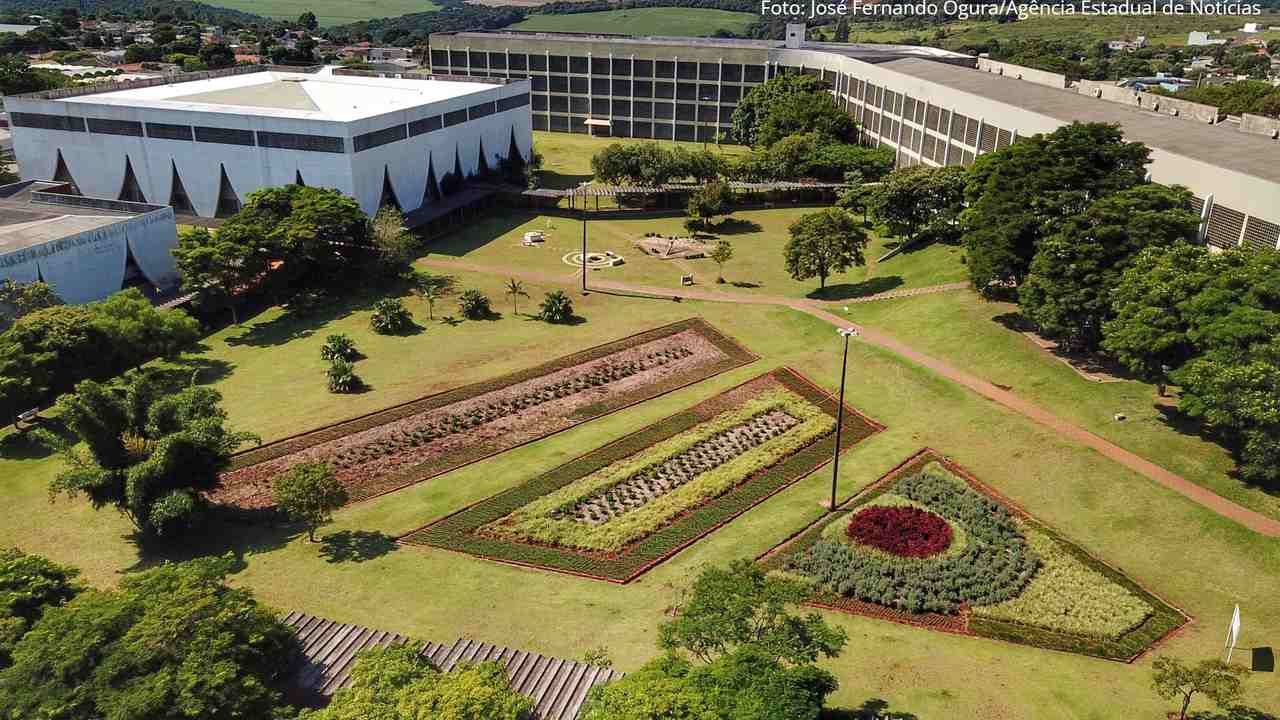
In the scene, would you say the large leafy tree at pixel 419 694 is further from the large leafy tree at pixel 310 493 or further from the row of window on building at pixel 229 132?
the row of window on building at pixel 229 132

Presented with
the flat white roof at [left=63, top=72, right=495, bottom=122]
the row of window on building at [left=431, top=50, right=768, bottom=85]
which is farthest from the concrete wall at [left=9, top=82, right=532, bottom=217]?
the row of window on building at [left=431, top=50, right=768, bottom=85]

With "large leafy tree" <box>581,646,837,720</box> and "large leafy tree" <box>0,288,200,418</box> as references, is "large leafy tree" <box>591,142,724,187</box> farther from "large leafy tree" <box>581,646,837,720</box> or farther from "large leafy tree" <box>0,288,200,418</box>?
"large leafy tree" <box>581,646,837,720</box>

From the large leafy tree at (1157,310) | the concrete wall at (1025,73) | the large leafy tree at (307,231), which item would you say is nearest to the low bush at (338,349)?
the large leafy tree at (307,231)

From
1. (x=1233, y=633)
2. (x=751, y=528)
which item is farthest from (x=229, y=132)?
(x=1233, y=633)

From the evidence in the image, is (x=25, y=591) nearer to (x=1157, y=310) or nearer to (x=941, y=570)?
(x=941, y=570)

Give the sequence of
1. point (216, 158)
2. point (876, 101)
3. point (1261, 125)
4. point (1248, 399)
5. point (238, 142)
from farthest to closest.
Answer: point (876, 101), point (216, 158), point (238, 142), point (1261, 125), point (1248, 399)

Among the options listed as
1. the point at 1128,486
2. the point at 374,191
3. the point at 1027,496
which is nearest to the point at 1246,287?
the point at 1128,486
